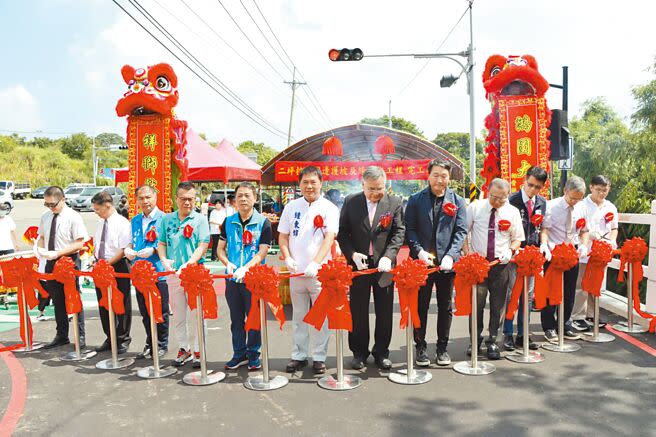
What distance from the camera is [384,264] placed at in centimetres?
401

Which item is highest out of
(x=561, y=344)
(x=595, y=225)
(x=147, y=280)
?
(x=595, y=225)

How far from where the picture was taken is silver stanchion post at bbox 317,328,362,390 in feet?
12.7

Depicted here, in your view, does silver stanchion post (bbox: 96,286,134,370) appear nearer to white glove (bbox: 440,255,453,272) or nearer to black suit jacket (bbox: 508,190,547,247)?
white glove (bbox: 440,255,453,272)

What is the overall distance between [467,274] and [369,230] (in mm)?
904

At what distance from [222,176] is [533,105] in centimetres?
889

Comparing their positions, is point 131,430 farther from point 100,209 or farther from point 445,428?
point 100,209

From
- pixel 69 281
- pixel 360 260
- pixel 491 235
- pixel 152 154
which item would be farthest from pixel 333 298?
pixel 152 154

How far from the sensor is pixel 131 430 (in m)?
3.25

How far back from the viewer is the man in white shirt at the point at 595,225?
520 cm

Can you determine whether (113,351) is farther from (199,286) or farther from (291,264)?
(291,264)

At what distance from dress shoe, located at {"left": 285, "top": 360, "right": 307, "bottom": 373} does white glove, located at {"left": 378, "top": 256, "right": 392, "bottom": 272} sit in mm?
1142

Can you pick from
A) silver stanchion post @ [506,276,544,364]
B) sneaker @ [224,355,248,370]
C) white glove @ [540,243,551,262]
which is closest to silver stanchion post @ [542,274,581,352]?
silver stanchion post @ [506,276,544,364]

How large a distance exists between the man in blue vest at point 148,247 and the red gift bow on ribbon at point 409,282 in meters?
2.27

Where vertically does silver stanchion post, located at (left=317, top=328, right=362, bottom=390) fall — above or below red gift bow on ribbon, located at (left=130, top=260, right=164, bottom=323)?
below
